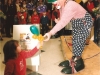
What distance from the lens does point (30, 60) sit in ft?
5.53

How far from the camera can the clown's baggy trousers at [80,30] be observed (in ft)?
4.41

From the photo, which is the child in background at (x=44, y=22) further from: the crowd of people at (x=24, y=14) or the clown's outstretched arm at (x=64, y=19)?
the clown's outstretched arm at (x=64, y=19)

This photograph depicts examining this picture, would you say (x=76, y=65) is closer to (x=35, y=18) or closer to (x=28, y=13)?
(x=35, y=18)

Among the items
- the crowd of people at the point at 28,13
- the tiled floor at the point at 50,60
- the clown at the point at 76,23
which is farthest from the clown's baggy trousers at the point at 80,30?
the crowd of people at the point at 28,13

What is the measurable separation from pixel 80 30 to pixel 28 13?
7.23 ft

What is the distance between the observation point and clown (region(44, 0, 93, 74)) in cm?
119

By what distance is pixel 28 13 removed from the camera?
11.3ft

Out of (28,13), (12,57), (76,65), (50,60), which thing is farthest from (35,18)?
(12,57)

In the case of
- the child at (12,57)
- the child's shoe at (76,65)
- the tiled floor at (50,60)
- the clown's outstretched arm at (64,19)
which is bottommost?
the tiled floor at (50,60)

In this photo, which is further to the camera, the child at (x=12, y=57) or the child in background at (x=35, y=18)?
the child in background at (x=35, y=18)

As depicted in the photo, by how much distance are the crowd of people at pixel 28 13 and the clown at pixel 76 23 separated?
5.46 ft

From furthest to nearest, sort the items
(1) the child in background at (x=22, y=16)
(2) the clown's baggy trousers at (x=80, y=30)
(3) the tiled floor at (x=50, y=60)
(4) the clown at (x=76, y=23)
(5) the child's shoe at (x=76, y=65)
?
(1) the child in background at (x=22, y=16)
(3) the tiled floor at (x=50, y=60)
(5) the child's shoe at (x=76, y=65)
(2) the clown's baggy trousers at (x=80, y=30)
(4) the clown at (x=76, y=23)

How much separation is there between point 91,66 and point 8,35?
2020 mm

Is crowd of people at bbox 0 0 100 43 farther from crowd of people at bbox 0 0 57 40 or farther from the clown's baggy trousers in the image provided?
the clown's baggy trousers
